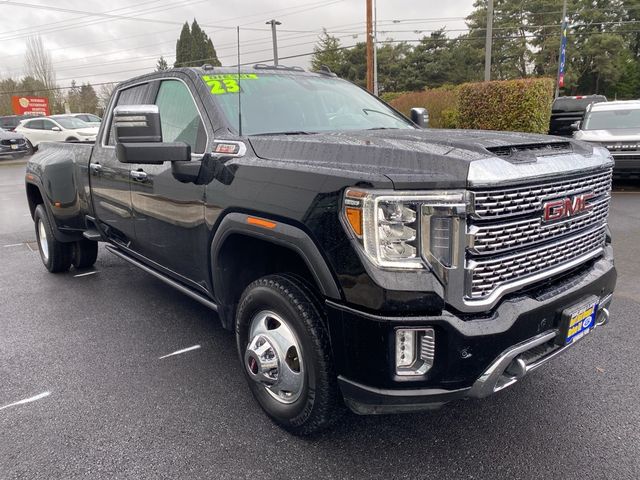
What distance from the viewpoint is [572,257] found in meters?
2.50

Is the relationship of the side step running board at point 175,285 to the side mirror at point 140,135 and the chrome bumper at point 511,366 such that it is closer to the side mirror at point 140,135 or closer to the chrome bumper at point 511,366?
the side mirror at point 140,135

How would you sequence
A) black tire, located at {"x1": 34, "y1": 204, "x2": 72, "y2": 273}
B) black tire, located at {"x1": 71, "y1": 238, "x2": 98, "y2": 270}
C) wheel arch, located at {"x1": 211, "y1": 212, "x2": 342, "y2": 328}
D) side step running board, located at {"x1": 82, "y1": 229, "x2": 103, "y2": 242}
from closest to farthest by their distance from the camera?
wheel arch, located at {"x1": 211, "y1": 212, "x2": 342, "y2": 328} < side step running board, located at {"x1": 82, "y1": 229, "x2": 103, "y2": 242} < black tire, located at {"x1": 34, "y1": 204, "x2": 72, "y2": 273} < black tire, located at {"x1": 71, "y1": 238, "x2": 98, "y2": 270}

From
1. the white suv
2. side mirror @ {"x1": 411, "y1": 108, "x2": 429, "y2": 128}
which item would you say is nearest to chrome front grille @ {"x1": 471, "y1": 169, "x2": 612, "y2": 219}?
side mirror @ {"x1": 411, "y1": 108, "x2": 429, "y2": 128}

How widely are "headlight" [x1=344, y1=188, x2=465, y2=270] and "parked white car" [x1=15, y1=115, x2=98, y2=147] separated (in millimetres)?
20763

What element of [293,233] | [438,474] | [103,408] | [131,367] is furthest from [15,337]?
[438,474]

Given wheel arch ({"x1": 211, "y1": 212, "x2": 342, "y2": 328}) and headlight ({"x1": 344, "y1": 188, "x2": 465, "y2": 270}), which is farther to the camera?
wheel arch ({"x1": 211, "y1": 212, "x2": 342, "y2": 328})

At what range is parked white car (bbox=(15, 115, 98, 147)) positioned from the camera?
20.6 metres

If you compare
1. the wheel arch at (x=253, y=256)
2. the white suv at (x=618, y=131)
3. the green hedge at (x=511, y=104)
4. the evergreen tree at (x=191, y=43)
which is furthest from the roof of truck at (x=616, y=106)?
the evergreen tree at (x=191, y=43)

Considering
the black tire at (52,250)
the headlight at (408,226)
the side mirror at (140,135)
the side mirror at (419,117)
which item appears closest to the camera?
the headlight at (408,226)

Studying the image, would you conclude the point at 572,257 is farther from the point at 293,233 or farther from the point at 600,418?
the point at 293,233

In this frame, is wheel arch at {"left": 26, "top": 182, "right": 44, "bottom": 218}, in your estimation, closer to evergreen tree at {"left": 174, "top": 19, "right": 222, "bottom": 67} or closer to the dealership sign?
the dealership sign

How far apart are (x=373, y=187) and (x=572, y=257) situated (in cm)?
121

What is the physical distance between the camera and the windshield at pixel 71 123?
A: 2117cm

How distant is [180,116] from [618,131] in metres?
10.1
